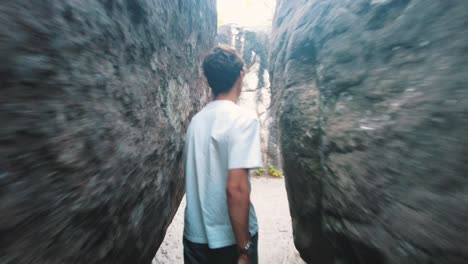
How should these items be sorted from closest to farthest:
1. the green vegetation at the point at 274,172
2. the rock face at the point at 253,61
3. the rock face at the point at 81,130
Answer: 1. the rock face at the point at 81,130
2. the green vegetation at the point at 274,172
3. the rock face at the point at 253,61

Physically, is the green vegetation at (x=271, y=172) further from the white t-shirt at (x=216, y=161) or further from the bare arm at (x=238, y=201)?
the bare arm at (x=238, y=201)

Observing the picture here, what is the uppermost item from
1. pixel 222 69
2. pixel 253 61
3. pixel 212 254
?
pixel 253 61

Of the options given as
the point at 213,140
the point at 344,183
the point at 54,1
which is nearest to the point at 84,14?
the point at 54,1

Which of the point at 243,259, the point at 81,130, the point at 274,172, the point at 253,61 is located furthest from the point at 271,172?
the point at 81,130

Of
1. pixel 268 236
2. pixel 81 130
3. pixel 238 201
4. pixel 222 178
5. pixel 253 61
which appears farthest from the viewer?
pixel 253 61

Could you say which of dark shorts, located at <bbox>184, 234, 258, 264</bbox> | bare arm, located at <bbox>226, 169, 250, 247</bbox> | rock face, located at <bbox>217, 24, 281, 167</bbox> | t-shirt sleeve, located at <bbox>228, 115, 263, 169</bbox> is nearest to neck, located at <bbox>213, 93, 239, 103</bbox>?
t-shirt sleeve, located at <bbox>228, 115, 263, 169</bbox>

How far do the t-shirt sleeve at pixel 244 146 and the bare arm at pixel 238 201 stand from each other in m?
0.05

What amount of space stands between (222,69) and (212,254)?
120 centimetres

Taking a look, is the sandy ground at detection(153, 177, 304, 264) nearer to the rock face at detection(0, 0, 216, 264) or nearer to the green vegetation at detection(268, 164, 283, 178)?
the green vegetation at detection(268, 164, 283, 178)

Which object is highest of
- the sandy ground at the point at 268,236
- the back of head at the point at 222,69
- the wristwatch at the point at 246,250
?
the back of head at the point at 222,69

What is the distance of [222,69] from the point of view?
5.63ft

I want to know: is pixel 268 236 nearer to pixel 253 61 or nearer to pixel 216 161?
pixel 216 161

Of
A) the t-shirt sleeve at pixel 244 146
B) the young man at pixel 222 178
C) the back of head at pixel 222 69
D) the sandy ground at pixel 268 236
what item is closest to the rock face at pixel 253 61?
the sandy ground at pixel 268 236

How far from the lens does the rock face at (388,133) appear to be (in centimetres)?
74
